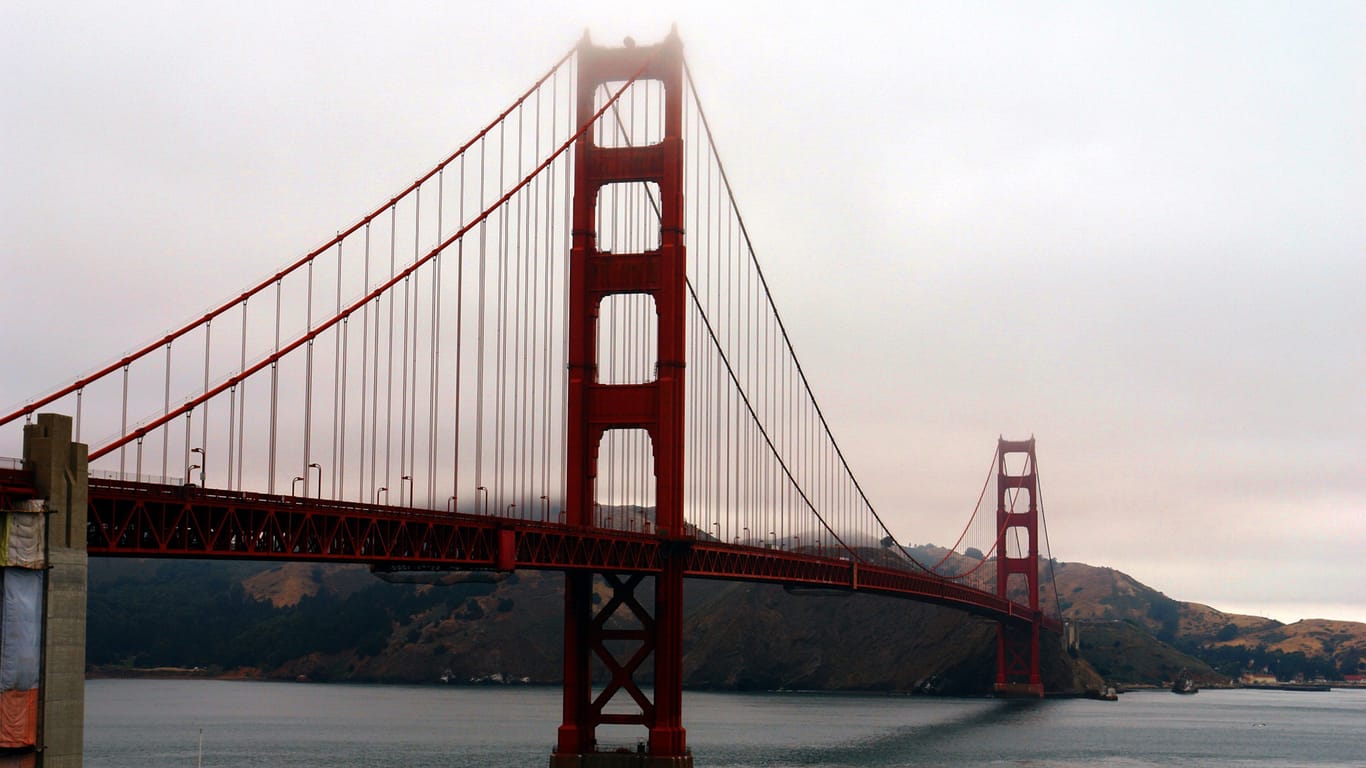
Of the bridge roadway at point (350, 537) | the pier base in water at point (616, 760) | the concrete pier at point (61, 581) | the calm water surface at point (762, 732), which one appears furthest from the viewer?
the calm water surface at point (762, 732)

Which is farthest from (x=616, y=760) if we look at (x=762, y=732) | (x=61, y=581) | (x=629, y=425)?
(x=762, y=732)

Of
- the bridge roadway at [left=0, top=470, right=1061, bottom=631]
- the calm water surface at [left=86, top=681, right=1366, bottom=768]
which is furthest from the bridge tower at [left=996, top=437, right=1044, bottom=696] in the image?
the bridge roadway at [left=0, top=470, right=1061, bottom=631]

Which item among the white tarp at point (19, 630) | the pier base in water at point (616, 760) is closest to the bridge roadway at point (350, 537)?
the white tarp at point (19, 630)

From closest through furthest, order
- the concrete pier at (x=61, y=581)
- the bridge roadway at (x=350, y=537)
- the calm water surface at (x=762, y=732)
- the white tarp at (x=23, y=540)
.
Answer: the white tarp at (x=23, y=540)
the concrete pier at (x=61, y=581)
the bridge roadway at (x=350, y=537)
the calm water surface at (x=762, y=732)

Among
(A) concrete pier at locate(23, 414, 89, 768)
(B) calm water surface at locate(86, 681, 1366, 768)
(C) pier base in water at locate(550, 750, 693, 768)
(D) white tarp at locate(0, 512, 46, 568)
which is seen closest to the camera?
(D) white tarp at locate(0, 512, 46, 568)

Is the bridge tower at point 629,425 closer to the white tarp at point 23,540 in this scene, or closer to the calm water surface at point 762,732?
the calm water surface at point 762,732

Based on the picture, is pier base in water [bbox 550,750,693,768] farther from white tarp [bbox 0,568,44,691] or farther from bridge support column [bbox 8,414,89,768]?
white tarp [bbox 0,568,44,691]

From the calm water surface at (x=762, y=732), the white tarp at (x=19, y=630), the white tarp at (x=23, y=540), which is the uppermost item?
the white tarp at (x=23, y=540)
